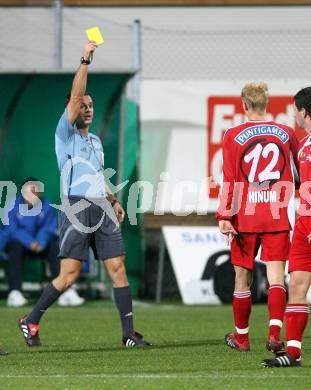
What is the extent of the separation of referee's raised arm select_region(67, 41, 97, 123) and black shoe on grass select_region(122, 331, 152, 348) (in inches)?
72.8

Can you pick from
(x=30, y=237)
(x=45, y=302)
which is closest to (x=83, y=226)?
(x=45, y=302)

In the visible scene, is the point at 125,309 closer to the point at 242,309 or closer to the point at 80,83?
the point at 242,309

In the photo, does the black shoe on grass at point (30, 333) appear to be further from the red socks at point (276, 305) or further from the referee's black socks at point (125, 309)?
the red socks at point (276, 305)

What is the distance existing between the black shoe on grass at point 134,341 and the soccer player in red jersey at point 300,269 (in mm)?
1890

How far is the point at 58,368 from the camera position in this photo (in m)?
8.38

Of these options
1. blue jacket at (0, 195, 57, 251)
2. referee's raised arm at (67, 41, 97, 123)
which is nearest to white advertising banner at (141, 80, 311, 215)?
blue jacket at (0, 195, 57, 251)

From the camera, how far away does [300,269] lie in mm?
8094

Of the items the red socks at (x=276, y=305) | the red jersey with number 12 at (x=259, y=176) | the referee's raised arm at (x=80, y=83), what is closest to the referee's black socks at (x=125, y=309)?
the red jersey with number 12 at (x=259, y=176)

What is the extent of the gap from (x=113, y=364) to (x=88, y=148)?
85.9 inches

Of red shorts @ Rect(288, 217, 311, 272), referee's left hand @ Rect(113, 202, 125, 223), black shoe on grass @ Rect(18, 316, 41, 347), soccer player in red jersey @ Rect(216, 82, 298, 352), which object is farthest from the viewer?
referee's left hand @ Rect(113, 202, 125, 223)

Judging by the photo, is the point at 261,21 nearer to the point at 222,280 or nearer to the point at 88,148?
the point at 222,280

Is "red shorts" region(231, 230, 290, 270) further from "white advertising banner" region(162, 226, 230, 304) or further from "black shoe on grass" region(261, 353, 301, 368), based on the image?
"white advertising banner" region(162, 226, 230, 304)

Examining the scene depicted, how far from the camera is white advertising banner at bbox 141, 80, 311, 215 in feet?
53.3

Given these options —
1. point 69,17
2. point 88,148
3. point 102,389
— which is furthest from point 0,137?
point 102,389
